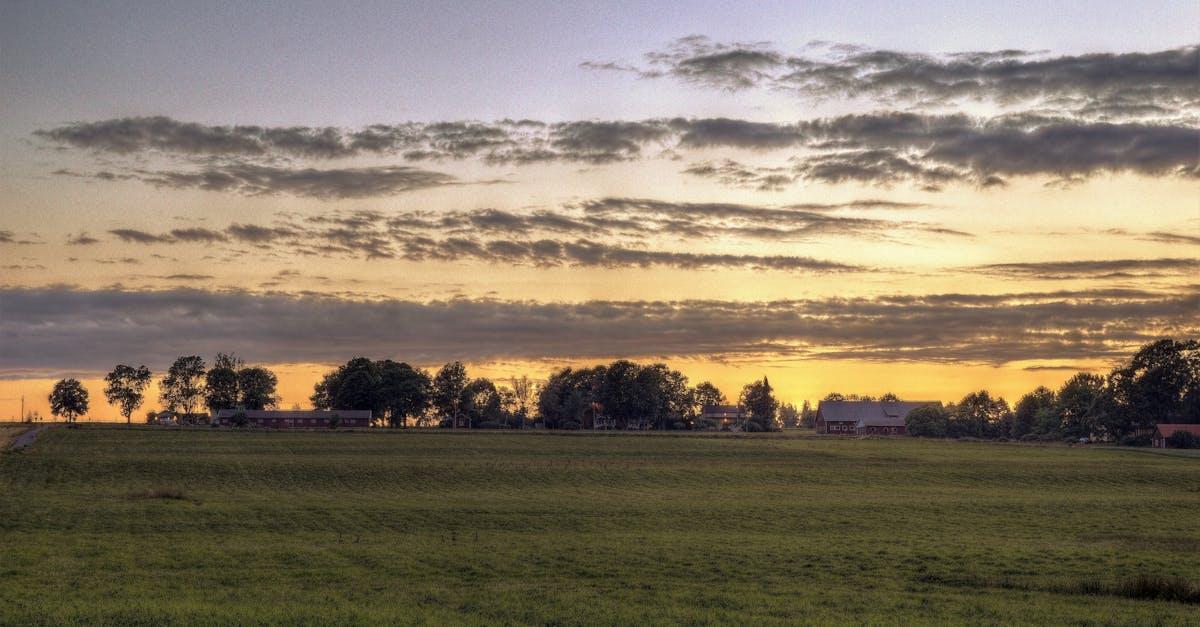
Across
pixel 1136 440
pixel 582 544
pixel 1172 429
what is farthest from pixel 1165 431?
pixel 582 544

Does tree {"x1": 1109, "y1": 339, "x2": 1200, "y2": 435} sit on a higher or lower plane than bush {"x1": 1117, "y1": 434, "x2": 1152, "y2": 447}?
higher

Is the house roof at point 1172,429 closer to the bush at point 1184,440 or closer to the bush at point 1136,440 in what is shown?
the bush at point 1184,440

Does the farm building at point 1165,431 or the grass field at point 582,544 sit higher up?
the grass field at point 582,544

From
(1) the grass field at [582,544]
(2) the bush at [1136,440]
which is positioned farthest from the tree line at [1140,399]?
(1) the grass field at [582,544]

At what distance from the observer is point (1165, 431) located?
154 meters

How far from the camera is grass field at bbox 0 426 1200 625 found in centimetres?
2767

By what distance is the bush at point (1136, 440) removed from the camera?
160 metres

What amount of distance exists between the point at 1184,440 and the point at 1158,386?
26922mm

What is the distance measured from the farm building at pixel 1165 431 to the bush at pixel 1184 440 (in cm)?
212

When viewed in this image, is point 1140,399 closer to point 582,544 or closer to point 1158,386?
→ point 1158,386

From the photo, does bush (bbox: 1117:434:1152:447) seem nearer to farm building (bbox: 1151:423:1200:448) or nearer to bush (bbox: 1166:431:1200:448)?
farm building (bbox: 1151:423:1200:448)

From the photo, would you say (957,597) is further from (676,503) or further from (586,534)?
(676,503)

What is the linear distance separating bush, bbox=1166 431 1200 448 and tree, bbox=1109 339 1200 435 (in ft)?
60.2

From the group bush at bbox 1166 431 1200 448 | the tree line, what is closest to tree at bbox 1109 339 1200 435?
the tree line
